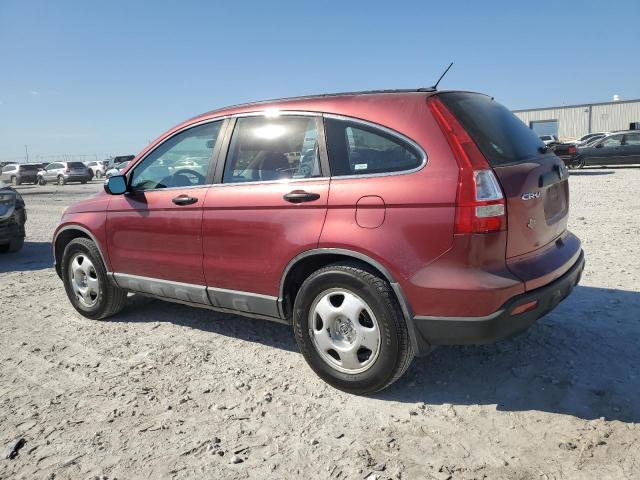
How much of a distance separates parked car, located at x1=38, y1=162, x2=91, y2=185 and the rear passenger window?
3405 cm

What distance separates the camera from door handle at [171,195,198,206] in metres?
3.64

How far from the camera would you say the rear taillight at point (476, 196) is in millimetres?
2521

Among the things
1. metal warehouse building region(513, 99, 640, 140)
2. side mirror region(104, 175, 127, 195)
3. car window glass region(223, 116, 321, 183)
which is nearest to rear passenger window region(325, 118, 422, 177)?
car window glass region(223, 116, 321, 183)

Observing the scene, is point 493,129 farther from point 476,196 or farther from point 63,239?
point 63,239

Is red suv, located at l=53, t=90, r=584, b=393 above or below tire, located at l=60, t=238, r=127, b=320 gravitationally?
above

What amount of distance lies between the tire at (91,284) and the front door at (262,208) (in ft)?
4.58

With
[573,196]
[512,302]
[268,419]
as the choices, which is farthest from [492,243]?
[573,196]

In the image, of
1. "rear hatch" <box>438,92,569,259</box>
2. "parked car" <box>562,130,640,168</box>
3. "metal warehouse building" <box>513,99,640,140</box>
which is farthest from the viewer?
"metal warehouse building" <box>513,99,640,140</box>

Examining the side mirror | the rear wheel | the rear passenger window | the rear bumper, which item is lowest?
the rear wheel

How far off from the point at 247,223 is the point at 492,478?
205 centimetres

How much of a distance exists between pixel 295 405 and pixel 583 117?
170 feet

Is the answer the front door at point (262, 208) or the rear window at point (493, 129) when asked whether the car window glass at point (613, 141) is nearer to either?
the rear window at point (493, 129)

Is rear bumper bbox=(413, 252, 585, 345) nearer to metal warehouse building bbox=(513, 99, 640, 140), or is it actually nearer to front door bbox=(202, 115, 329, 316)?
front door bbox=(202, 115, 329, 316)

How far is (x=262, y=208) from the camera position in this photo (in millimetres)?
3238
